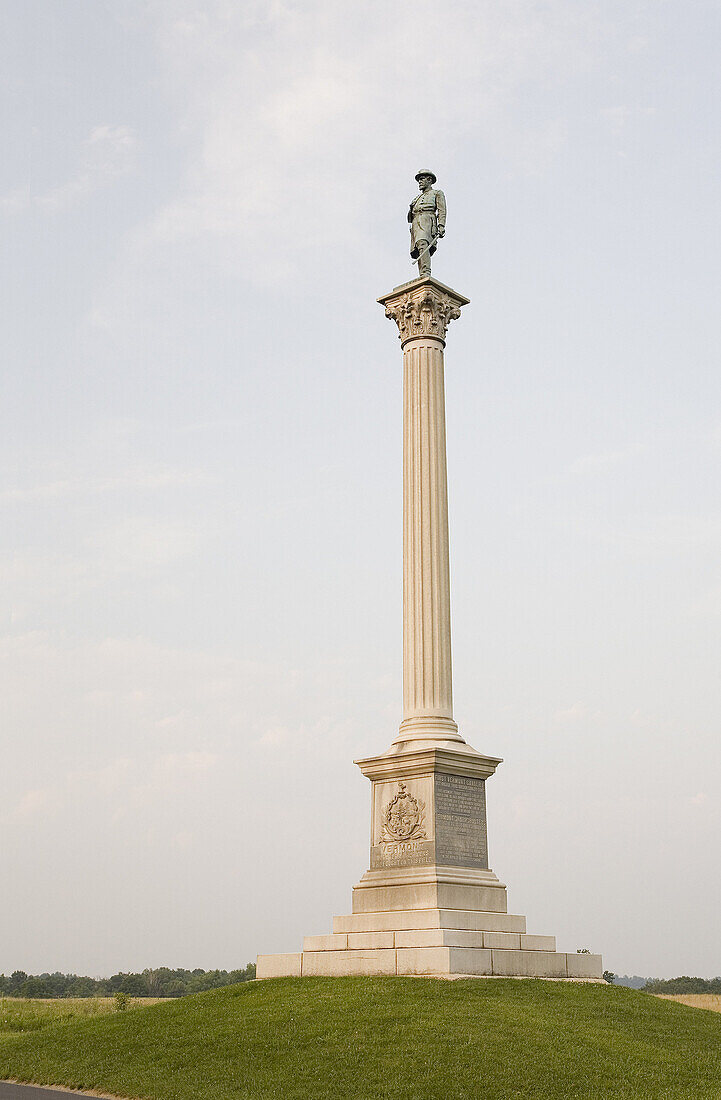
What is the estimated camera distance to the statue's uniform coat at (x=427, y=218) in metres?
27.0

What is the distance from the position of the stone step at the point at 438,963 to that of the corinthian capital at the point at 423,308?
46.8 feet

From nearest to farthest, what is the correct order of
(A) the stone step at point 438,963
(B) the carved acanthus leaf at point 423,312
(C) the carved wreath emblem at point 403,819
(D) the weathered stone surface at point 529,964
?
(A) the stone step at point 438,963 → (D) the weathered stone surface at point 529,964 → (C) the carved wreath emblem at point 403,819 → (B) the carved acanthus leaf at point 423,312

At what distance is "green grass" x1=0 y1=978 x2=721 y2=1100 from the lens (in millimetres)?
13273

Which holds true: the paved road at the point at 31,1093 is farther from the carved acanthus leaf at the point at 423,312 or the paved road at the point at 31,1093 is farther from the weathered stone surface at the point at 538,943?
the carved acanthus leaf at the point at 423,312

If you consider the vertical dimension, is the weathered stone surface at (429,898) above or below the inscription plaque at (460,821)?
below

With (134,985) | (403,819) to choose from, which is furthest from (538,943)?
(134,985)

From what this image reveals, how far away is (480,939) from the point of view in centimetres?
2000

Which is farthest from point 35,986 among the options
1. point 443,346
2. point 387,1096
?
point 387,1096

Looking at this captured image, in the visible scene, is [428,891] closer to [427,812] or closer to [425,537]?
[427,812]

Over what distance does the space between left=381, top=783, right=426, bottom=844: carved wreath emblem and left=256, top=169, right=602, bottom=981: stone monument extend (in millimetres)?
26

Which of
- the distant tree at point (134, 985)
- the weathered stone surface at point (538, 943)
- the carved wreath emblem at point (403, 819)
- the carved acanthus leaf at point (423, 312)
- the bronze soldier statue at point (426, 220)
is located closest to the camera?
Result: the weathered stone surface at point (538, 943)

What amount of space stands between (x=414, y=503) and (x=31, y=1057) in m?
13.7

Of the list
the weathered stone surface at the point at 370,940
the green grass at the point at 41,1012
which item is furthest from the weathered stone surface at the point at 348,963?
the green grass at the point at 41,1012

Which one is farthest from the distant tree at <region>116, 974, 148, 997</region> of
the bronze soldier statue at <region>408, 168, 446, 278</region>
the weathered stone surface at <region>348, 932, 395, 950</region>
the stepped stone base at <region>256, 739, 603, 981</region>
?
the bronze soldier statue at <region>408, 168, 446, 278</region>
